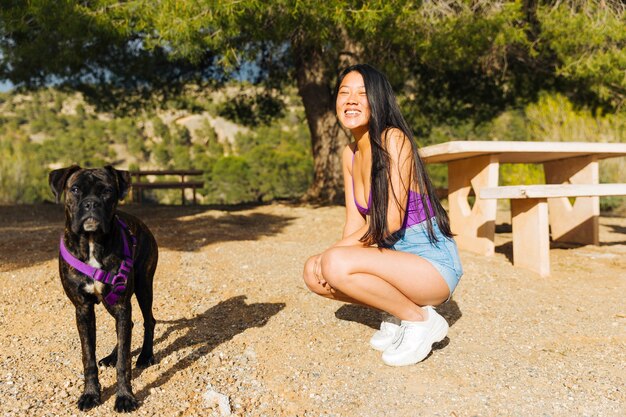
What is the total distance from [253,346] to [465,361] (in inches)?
45.0

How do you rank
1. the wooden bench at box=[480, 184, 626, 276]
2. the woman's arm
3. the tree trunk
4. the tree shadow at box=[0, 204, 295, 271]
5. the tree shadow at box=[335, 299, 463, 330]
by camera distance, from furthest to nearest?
the tree trunk, the tree shadow at box=[0, 204, 295, 271], the wooden bench at box=[480, 184, 626, 276], the tree shadow at box=[335, 299, 463, 330], the woman's arm

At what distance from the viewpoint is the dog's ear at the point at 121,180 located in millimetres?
2459

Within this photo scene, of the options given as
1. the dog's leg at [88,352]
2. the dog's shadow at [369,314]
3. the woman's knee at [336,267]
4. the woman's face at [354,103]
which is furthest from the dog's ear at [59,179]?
the dog's shadow at [369,314]

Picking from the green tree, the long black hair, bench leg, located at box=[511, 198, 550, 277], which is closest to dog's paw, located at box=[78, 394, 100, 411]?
the long black hair

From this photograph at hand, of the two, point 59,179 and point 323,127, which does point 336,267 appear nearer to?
point 59,179

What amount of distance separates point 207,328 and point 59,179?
1362 millimetres

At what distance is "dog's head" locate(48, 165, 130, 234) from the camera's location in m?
2.22

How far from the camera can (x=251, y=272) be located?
181 inches

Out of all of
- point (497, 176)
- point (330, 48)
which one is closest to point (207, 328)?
point (497, 176)

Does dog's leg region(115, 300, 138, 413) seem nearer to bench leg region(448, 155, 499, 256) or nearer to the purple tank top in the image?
the purple tank top

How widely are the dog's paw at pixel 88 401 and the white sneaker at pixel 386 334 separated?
1411 mm

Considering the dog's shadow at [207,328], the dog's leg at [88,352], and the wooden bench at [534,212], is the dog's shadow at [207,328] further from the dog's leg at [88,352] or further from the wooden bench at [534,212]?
the wooden bench at [534,212]

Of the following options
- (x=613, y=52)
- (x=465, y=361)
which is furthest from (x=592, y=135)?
(x=465, y=361)

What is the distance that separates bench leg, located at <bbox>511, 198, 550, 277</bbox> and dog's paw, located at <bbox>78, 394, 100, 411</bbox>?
3673 mm
